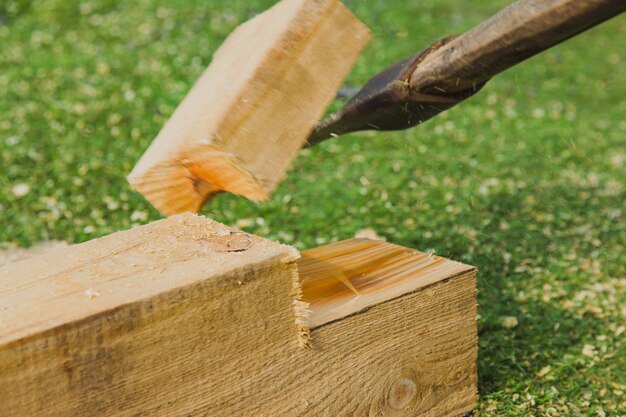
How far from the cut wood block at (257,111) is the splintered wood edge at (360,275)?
1.58 ft

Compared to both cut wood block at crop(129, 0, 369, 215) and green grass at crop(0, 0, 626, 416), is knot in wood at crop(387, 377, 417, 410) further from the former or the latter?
cut wood block at crop(129, 0, 369, 215)

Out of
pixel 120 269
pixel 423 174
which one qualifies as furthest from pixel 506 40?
pixel 423 174

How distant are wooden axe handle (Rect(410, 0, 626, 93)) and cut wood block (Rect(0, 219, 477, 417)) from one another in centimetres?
74

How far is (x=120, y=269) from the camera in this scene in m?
2.39

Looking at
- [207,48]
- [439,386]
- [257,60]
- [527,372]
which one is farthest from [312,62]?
[207,48]

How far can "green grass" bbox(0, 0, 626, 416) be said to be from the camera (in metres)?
4.26

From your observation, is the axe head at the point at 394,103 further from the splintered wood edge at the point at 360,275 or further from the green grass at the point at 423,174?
the green grass at the point at 423,174

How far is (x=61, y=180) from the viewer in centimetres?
596

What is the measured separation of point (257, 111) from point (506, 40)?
0.84 metres

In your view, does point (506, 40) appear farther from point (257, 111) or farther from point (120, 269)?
point (120, 269)

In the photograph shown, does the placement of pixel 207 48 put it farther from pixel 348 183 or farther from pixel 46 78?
pixel 348 183

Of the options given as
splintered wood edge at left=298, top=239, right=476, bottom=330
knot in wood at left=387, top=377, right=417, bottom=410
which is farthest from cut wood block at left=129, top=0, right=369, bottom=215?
knot in wood at left=387, top=377, right=417, bottom=410

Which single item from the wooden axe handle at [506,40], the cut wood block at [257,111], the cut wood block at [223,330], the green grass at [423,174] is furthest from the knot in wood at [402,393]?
the wooden axe handle at [506,40]

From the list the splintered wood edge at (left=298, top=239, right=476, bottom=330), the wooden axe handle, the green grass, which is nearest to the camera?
the wooden axe handle
